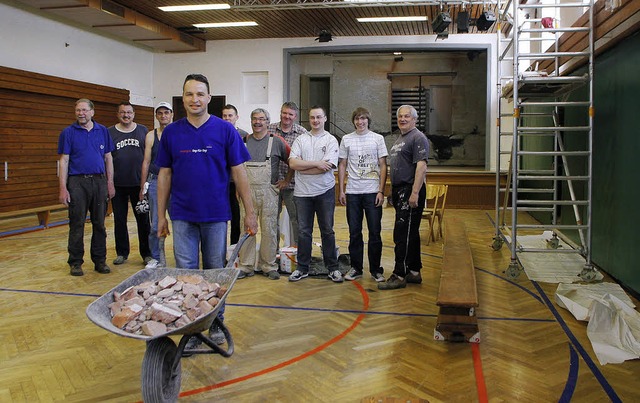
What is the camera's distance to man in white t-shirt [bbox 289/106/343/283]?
4.90m

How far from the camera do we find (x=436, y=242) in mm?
7371

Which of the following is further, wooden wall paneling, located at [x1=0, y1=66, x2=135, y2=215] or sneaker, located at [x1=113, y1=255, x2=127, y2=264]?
wooden wall paneling, located at [x1=0, y1=66, x2=135, y2=215]

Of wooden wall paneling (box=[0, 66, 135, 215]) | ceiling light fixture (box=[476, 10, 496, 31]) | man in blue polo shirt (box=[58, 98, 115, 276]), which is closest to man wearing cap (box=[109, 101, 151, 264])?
man in blue polo shirt (box=[58, 98, 115, 276])

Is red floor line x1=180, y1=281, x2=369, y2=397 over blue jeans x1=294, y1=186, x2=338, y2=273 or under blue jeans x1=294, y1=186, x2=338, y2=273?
under

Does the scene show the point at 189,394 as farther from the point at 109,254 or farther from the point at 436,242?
the point at 436,242

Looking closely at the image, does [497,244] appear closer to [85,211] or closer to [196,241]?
[196,241]

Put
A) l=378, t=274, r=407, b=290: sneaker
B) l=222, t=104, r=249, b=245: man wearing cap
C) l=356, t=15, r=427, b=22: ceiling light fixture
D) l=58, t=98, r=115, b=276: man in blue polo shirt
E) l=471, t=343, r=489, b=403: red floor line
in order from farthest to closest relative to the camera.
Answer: l=356, t=15, r=427, b=22: ceiling light fixture, l=222, t=104, r=249, b=245: man wearing cap, l=58, t=98, r=115, b=276: man in blue polo shirt, l=378, t=274, r=407, b=290: sneaker, l=471, t=343, r=489, b=403: red floor line

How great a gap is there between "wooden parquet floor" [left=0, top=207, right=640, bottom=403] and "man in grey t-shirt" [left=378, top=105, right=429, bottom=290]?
10.4 inches

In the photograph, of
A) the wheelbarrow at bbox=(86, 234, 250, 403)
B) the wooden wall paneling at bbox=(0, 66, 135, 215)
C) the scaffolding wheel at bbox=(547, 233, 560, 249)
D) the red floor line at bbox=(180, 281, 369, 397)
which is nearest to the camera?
the wheelbarrow at bbox=(86, 234, 250, 403)

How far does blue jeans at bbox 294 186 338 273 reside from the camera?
4949 mm

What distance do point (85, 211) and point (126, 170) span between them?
61 cm

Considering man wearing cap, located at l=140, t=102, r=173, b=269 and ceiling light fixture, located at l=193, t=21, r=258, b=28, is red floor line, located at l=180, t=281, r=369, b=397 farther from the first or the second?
ceiling light fixture, located at l=193, t=21, r=258, b=28

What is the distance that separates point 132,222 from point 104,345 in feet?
20.8

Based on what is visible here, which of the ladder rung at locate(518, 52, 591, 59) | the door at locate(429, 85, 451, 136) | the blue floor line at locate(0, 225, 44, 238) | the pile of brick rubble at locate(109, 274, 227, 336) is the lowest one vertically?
the blue floor line at locate(0, 225, 44, 238)
